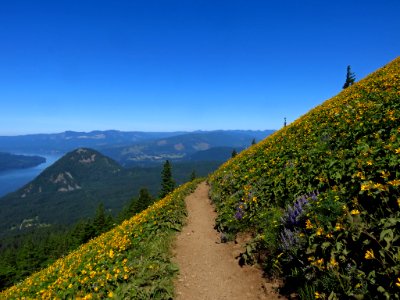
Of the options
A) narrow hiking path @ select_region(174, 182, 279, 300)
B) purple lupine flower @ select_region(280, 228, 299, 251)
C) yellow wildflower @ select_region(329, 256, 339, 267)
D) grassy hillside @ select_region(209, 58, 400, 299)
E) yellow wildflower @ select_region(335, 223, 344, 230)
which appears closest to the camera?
grassy hillside @ select_region(209, 58, 400, 299)

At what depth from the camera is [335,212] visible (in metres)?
6.71

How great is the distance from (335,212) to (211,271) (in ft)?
14.9

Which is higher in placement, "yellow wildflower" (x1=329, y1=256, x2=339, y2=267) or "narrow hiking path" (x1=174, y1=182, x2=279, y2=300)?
"yellow wildflower" (x1=329, y1=256, x2=339, y2=267)

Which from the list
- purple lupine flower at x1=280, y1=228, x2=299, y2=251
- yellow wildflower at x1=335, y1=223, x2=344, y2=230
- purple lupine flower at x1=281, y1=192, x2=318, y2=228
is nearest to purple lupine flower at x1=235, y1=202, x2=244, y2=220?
purple lupine flower at x1=281, y1=192, x2=318, y2=228

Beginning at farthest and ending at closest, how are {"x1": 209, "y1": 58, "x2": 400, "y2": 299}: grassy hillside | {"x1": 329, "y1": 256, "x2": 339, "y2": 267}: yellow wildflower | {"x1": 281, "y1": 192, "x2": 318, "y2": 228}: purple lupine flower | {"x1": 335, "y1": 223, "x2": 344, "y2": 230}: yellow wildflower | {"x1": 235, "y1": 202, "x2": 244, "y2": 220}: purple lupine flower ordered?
{"x1": 235, "y1": 202, "x2": 244, "y2": 220}: purple lupine flower < {"x1": 281, "y1": 192, "x2": 318, "y2": 228}: purple lupine flower < {"x1": 335, "y1": 223, "x2": 344, "y2": 230}: yellow wildflower < {"x1": 329, "y1": 256, "x2": 339, "y2": 267}: yellow wildflower < {"x1": 209, "y1": 58, "x2": 400, "y2": 299}: grassy hillside

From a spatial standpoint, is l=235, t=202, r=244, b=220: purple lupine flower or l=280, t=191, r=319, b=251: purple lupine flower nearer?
l=280, t=191, r=319, b=251: purple lupine flower

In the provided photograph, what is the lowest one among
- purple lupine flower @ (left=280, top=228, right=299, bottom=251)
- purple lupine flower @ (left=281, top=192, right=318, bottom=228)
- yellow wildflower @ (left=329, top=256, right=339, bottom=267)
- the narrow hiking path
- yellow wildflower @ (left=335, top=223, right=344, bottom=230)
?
the narrow hiking path

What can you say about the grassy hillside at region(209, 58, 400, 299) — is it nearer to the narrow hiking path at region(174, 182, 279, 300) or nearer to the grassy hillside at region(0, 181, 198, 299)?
the narrow hiking path at region(174, 182, 279, 300)

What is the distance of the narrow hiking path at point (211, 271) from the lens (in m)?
7.61

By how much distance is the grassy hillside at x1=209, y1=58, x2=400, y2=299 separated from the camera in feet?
17.6

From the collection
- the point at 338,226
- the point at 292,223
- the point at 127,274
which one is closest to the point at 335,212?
the point at 338,226

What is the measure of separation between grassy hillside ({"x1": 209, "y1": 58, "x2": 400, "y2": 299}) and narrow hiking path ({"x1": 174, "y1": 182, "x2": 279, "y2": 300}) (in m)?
0.56

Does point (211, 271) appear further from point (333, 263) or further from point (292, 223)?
point (333, 263)

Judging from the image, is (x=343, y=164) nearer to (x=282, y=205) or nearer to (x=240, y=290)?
(x=282, y=205)
